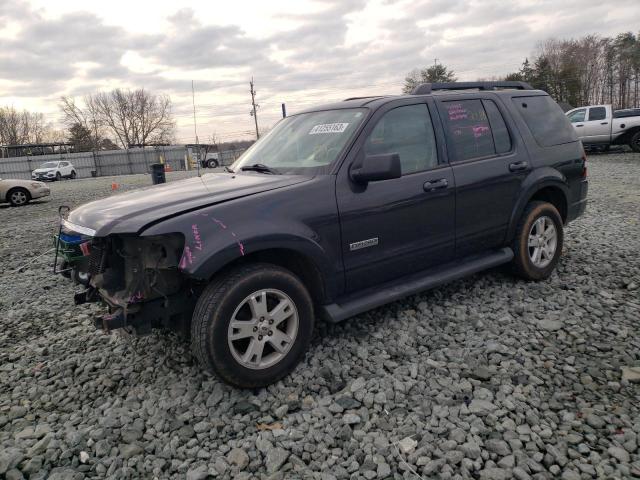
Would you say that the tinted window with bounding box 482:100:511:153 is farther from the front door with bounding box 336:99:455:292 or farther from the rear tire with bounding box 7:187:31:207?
the rear tire with bounding box 7:187:31:207

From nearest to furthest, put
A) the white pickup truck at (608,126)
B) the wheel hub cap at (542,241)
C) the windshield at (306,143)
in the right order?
1. the windshield at (306,143)
2. the wheel hub cap at (542,241)
3. the white pickup truck at (608,126)

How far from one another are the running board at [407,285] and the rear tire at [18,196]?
14.7 metres

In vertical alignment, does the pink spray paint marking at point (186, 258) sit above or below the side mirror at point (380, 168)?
below

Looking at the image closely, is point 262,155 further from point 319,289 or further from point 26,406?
point 26,406

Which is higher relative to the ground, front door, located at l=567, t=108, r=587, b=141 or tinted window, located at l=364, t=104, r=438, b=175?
front door, located at l=567, t=108, r=587, b=141

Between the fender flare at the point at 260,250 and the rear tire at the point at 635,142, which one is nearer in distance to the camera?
the fender flare at the point at 260,250

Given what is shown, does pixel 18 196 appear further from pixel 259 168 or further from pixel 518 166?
pixel 518 166

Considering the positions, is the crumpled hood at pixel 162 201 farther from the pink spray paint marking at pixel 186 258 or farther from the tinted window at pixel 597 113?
the tinted window at pixel 597 113

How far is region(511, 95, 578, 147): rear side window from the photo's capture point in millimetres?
4422

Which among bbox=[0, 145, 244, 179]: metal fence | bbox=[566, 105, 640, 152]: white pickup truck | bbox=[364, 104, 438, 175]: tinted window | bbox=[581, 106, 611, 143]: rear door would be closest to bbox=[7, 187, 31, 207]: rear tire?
bbox=[364, 104, 438, 175]: tinted window

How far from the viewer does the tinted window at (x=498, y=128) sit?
4148mm

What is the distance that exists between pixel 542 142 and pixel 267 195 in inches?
118

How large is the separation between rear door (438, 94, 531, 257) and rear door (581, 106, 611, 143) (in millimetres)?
15795

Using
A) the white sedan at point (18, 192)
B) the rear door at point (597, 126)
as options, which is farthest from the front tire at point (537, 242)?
the rear door at point (597, 126)
